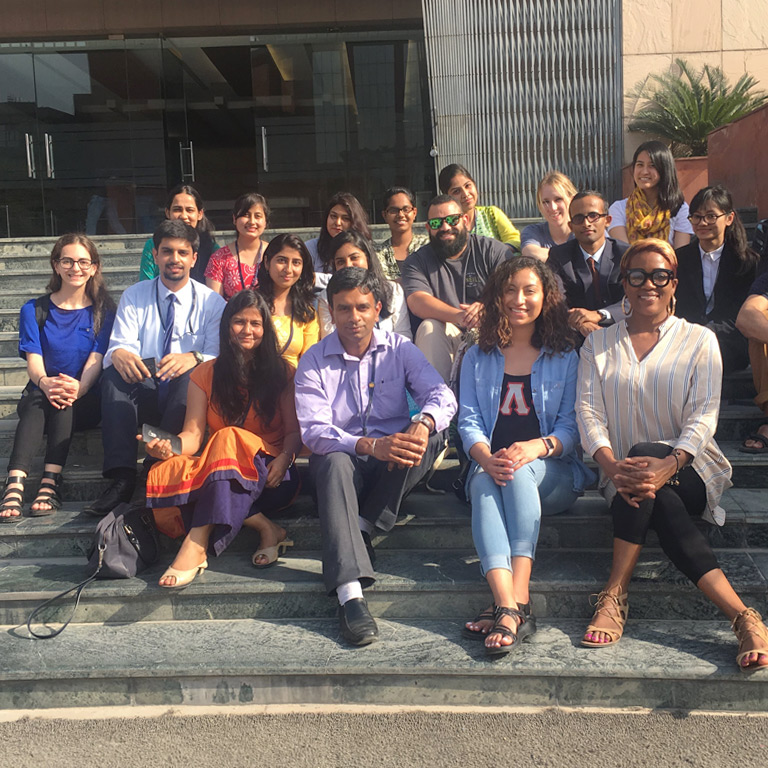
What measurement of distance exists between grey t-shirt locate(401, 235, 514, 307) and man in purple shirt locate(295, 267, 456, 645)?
72cm

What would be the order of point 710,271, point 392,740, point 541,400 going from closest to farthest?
point 392,740 < point 541,400 < point 710,271

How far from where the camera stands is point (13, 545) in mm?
3969

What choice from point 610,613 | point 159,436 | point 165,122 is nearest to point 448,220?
point 159,436

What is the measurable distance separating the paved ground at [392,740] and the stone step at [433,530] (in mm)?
982

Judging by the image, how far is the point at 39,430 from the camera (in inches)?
168

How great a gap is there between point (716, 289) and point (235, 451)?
2815 millimetres

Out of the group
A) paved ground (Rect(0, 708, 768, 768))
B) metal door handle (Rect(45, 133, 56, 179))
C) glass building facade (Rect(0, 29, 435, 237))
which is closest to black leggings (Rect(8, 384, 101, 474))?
paved ground (Rect(0, 708, 768, 768))

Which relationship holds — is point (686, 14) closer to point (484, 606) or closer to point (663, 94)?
point (663, 94)

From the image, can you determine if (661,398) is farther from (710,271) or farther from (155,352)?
(155,352)

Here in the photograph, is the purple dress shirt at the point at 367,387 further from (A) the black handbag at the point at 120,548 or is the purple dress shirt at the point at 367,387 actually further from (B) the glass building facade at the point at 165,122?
(B) the glass building facade at the point at 165,122

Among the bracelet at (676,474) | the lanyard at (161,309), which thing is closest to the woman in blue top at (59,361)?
the lanyard at (161,309)

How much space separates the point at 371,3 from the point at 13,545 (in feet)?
28.8

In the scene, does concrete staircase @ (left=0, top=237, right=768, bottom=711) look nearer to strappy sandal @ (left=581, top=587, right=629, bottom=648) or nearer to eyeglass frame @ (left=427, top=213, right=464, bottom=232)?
strappy sandal @ (left=581, top=587, right=629, bottom=648)

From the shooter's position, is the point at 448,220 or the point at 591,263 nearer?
the point at 591,263
